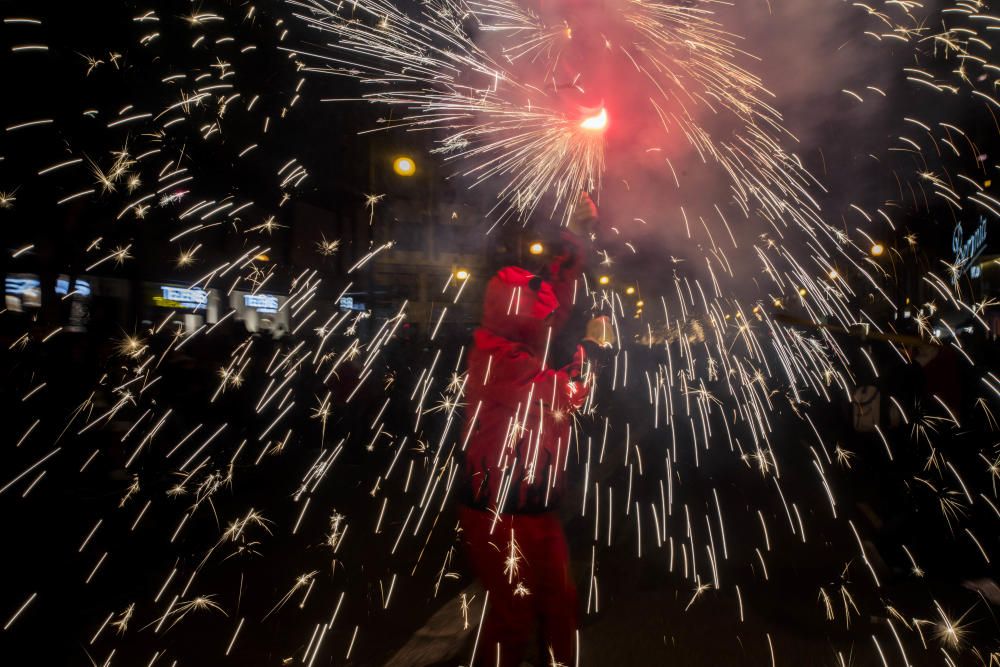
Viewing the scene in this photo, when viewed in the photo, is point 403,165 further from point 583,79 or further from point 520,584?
point 520,584

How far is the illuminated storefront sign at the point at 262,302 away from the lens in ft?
38.4

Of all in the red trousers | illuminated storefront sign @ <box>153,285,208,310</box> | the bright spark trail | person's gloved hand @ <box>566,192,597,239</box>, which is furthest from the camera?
illuminated storefront sign @ <box>153,285,208,310</box>

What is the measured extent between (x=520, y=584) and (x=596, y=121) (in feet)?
12.6

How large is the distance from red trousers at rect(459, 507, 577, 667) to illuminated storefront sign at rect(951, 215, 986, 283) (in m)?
8.71

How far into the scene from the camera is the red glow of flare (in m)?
4.34

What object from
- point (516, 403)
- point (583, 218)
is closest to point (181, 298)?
point (583, 218)

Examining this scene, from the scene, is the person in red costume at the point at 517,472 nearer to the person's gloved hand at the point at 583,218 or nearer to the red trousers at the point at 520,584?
the red trousers at the point at 520,584

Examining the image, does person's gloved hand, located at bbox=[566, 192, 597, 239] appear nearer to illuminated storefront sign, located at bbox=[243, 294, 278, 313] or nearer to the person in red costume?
the person in red costume

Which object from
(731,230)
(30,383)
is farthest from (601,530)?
(30,383)

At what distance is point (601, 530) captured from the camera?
4301mm

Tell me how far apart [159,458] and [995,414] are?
6.43 metres

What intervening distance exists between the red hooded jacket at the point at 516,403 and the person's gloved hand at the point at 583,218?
0.35 m

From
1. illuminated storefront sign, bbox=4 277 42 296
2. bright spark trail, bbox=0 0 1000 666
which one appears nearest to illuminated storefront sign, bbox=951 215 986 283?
bright spark trail, bbox=0 0 1000 666

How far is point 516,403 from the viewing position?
2.14 meters
